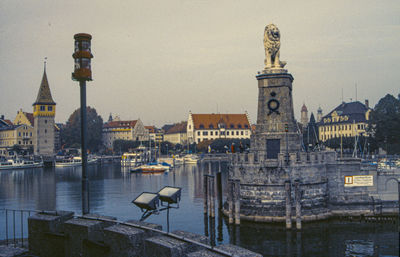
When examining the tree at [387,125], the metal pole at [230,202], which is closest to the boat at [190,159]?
the tree at [387,125]

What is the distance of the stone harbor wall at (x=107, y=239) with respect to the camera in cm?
1116

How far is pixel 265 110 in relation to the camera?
4141 centimetres

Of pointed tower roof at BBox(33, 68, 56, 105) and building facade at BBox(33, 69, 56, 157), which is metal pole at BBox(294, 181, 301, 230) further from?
pointed tower roof at BBox(33, 68, 56, 105)

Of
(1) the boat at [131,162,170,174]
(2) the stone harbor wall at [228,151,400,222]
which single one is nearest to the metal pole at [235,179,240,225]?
(2) the stone harbor wall at [228,151,400,222]

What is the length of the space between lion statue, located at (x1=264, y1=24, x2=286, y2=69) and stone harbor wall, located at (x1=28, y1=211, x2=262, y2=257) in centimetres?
3142

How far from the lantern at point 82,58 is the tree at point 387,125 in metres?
96.5

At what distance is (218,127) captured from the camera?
629 feet

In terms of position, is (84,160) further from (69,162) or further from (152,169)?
(69,162)

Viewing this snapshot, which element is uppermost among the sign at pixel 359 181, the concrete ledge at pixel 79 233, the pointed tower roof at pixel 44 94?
the pointed tower roof at pixel 44 94

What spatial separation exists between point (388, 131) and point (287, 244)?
79.7m

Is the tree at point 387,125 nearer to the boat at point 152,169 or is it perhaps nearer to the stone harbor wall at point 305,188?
the boat at point 152,169

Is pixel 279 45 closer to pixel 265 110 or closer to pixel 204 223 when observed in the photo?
pixel 265 110

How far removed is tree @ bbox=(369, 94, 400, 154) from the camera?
101 meters

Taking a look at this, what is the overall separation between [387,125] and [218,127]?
9755 cm
